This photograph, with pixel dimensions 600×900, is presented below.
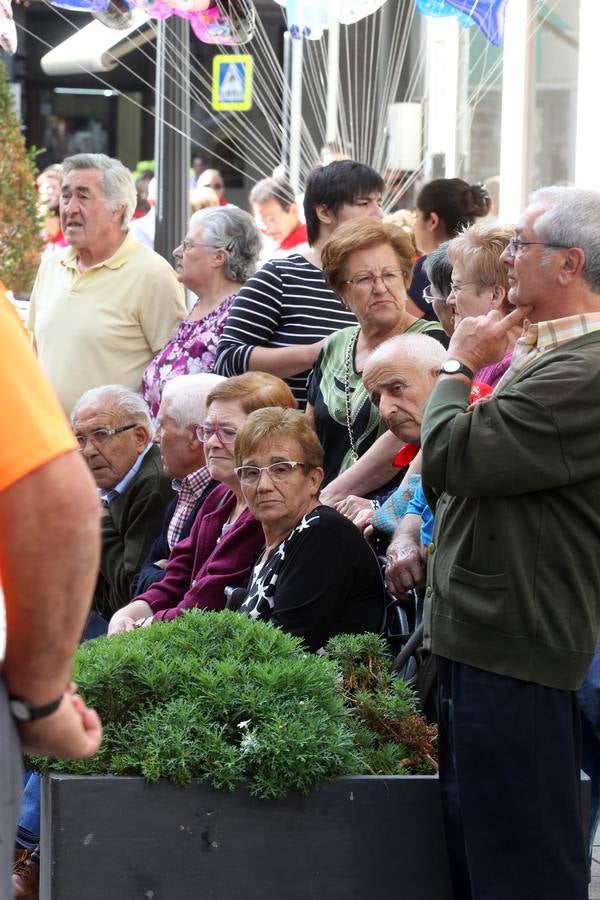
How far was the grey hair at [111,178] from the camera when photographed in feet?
22.8

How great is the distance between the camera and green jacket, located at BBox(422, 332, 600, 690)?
3178mm

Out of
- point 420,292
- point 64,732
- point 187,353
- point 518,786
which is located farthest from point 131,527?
point 64,732

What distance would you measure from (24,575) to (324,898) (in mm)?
2015

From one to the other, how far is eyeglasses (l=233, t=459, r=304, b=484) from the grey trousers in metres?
2.44

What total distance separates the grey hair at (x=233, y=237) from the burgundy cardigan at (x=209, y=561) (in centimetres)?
160

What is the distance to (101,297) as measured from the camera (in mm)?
6762

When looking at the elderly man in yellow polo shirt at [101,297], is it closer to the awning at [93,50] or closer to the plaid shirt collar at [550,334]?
the plaid shirt collar at [550,334]

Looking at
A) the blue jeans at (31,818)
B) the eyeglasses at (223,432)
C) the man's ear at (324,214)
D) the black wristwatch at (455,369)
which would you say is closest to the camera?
the black wristwatch at (455,369)

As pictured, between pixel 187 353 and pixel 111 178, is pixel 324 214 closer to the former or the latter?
pixel 187 353

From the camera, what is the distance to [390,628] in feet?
14.7

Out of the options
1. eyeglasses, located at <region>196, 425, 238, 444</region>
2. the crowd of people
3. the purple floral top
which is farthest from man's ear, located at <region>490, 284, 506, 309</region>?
the purple floral top

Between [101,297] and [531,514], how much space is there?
3885mm

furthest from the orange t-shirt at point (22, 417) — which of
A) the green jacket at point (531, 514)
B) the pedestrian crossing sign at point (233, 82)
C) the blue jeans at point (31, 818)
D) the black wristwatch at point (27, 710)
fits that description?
the pedestrian crossing sign at point (233, 82)

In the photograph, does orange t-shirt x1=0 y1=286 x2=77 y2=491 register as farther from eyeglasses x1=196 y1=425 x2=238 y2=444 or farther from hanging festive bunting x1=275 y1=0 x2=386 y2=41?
hanging festive bunting x1=275 y1=0 x2=386 y2=41
